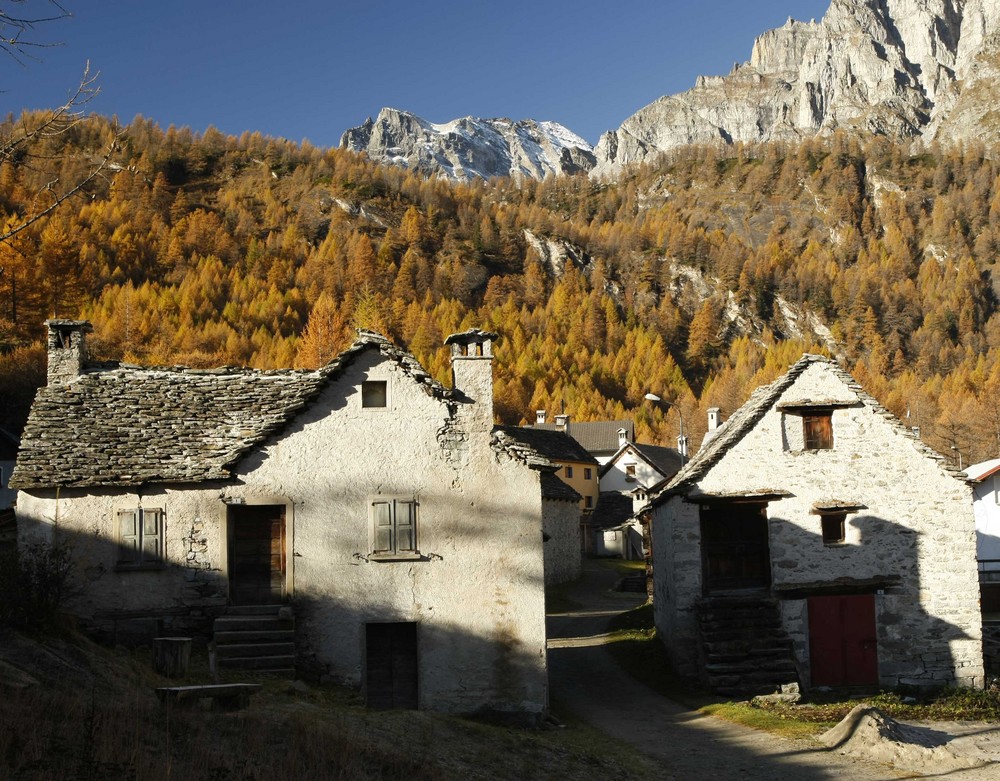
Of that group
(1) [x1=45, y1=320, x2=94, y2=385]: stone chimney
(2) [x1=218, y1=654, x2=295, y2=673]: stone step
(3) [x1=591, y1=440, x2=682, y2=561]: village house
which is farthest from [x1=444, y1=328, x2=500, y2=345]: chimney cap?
(3) [x1=591, y1=440, x2=682, y2=561]: village house

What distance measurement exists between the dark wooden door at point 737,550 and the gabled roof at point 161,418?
1076 cm

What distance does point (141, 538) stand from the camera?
21859 millimetres

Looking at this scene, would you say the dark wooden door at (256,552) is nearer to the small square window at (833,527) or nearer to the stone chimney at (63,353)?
the stone chimney at (63,353)

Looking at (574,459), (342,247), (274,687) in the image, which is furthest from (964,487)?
(342,247)

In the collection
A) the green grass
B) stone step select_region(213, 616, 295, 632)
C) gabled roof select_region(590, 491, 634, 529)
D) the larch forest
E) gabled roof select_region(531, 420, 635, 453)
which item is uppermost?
the larch forest

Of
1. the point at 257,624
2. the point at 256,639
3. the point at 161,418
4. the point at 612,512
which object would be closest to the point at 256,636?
the point at 256,639

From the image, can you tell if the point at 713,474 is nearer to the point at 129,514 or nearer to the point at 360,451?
the point at 360,451

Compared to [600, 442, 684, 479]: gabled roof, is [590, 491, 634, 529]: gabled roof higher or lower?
lower

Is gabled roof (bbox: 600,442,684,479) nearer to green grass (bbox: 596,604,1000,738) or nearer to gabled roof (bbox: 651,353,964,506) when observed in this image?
green grass (bbox: 596,604,1000,738)

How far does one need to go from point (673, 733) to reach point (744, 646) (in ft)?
17.2

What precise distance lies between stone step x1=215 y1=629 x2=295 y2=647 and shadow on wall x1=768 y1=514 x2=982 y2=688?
14.5m

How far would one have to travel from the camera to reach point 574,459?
73688 millimetres

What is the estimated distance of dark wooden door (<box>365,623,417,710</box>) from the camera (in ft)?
70.7

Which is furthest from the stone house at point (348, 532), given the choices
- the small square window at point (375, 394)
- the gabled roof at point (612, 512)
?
the gabled roof at point (612, 512)
